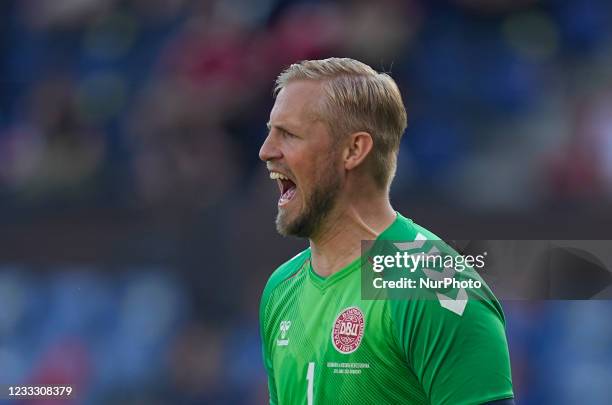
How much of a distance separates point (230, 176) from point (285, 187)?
345 cm

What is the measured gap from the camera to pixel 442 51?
22.0ft

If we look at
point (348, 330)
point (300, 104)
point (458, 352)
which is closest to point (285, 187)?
point (300, 104)

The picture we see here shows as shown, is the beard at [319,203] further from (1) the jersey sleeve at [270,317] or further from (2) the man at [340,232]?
(1) the jersey sleeve at [270,317]

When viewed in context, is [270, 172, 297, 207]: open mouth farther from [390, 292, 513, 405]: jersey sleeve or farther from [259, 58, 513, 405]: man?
[390, 292, 513, 405]: jersey sleeve

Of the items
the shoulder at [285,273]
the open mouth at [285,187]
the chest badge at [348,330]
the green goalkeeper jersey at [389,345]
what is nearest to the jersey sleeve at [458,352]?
the green goalkeeper jersey at [389,345]

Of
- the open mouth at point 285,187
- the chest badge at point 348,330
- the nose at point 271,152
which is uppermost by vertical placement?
the nose at point 271,152

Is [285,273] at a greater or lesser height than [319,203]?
lesser

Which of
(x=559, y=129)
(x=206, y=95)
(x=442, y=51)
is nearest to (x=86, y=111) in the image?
(x=206, y=95)

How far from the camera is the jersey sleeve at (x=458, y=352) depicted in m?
2.50

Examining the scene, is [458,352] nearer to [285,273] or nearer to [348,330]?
[348,330]

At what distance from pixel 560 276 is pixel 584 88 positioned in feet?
5.80

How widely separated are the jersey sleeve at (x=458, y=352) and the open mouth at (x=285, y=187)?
24.9 inches

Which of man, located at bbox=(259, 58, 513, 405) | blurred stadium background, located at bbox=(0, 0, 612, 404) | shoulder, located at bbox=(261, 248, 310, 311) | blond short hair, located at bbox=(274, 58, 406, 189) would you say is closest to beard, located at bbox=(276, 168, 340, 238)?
man, located at bbox=(259, 58, 513, 405)

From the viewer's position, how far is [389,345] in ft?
8.71
